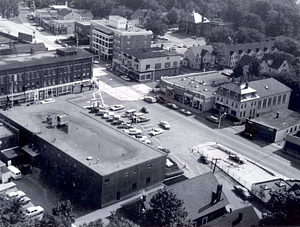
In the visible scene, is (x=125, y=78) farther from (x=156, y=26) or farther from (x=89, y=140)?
(x=156, y=26)

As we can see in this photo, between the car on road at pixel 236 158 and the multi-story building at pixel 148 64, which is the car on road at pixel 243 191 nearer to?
the car on road at pixel 236 158

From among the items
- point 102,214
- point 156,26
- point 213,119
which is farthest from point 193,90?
point 156,26

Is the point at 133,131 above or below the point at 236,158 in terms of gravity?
above

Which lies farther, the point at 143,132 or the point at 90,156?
the point at 143,132

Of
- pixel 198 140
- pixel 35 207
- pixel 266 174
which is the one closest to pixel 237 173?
pixel 266 174

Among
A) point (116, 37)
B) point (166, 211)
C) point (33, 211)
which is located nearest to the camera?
point (166, 211)

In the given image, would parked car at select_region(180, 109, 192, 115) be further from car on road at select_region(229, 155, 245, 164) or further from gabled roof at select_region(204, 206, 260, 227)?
gabled roof at select_region(204, 206, 260, 227)
